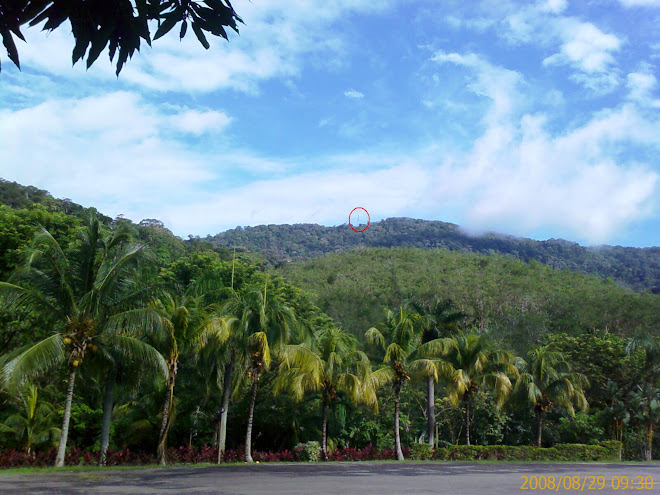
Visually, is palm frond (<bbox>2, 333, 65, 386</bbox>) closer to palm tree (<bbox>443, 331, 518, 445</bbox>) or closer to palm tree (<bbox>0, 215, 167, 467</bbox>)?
palm tree (<bbox>0, 215, 167, 467</bbox>)

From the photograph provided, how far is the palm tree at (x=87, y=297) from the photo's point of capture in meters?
15.3

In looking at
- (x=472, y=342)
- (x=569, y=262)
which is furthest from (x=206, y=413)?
(x=569, y=262)

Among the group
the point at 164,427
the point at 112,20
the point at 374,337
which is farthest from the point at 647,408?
the point at 112,20

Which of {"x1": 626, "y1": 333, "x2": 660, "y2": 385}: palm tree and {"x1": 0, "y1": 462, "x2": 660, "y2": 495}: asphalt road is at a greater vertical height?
{"x1": 626, "y1": 333, "x2": 660, "y2": 385}: palm tree

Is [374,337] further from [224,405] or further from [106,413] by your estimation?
[106,413]

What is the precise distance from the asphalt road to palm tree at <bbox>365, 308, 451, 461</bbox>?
5.67 m

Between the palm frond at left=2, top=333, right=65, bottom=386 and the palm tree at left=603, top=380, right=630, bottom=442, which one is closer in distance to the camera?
the palm frond at left=2, top=333, right=65, bottom=386

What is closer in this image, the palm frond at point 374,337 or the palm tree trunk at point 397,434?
the palm tree trunk at point 397,434

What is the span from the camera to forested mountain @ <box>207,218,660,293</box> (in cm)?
12838

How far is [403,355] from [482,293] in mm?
34424

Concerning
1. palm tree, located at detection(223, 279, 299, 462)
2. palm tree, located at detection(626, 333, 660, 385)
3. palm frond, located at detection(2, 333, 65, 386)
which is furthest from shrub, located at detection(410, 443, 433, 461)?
palm frond, located at detection(2, 333, 65, 386)

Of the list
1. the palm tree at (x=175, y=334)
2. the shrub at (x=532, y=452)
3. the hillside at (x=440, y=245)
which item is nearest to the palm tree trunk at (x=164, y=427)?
the palm tree at (x=175, y=334)

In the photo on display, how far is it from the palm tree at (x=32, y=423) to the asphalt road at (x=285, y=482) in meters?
5.10

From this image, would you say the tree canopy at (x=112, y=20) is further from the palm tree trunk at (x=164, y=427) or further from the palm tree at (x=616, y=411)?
the palm tree at (x=616, y=411)
